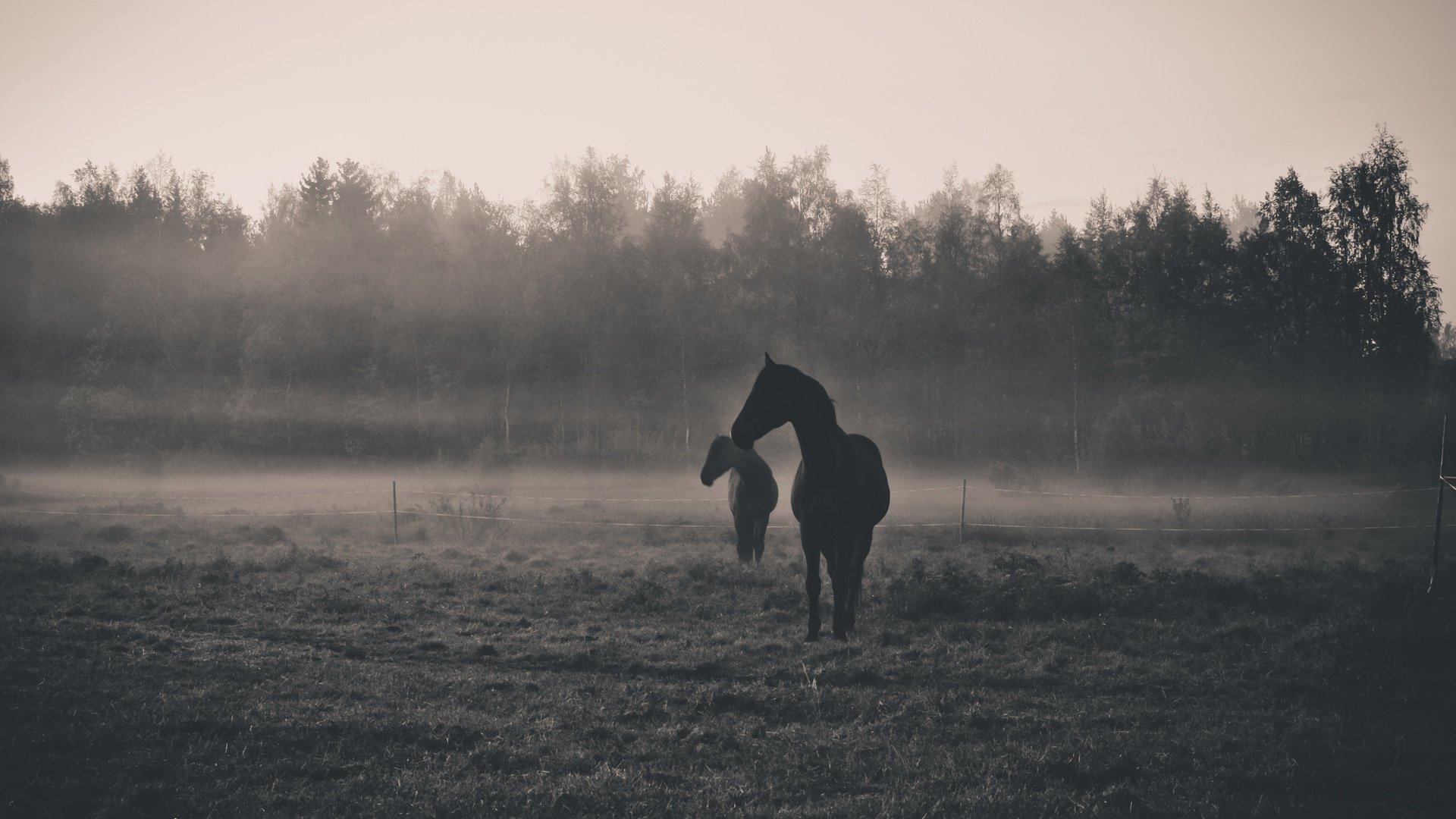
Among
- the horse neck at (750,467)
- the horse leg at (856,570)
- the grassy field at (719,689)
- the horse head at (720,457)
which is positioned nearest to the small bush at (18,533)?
the grassy field at (719,689)

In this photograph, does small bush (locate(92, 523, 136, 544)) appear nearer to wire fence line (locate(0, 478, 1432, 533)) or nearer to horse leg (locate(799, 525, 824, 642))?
wire fence line (locate(0, 478, 1432, 533))

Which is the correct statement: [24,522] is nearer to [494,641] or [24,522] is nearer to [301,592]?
[301,592]

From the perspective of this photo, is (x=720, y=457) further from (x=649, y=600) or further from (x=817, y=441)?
(x=817, y=441)

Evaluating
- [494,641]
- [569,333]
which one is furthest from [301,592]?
[569,333]

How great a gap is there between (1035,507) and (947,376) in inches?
734

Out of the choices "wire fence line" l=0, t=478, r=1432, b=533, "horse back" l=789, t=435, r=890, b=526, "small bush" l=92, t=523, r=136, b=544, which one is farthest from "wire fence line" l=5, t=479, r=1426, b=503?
"horse back" l=789, t=435, r=890, b=526

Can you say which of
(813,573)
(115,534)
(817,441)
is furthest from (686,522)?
(115,534)

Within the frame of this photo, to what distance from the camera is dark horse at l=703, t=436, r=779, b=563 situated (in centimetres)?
1412

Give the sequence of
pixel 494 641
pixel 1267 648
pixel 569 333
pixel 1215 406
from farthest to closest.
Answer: pixel 569 333 < pixel 1215 406 < pixel 494 641 < pixel 1267 648

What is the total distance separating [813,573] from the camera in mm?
8992

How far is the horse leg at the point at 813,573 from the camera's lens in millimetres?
8852

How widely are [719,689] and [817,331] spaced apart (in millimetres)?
30893

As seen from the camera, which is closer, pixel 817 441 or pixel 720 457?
pixel 817 441

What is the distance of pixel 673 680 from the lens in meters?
7.93
